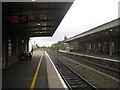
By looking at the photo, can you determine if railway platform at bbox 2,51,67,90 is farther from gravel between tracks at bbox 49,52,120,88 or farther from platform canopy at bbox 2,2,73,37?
platform canopy at bbox 2,2,73,37

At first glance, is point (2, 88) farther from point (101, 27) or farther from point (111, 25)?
point (101, 27)

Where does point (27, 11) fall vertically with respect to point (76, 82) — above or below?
above

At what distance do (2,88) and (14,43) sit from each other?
12.4 meters

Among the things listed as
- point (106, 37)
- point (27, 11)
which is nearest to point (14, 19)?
point (27, 11)

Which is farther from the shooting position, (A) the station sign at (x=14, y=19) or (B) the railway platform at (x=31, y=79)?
(A) the station sign at (x=14, y=19)

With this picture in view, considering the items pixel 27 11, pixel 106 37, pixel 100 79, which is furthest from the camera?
pixel 106 37

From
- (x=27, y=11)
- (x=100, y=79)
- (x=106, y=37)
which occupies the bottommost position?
(x=100, y=79)

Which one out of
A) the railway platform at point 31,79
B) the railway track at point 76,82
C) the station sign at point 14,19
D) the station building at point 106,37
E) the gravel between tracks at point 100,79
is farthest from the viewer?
the station building at point 106,37

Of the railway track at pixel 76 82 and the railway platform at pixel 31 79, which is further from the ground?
the railway platform at pixel 31 79

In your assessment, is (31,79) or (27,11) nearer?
(31,79)

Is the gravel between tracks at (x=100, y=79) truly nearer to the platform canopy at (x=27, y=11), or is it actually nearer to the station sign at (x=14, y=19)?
the platform canopy at (x=27, y=11)

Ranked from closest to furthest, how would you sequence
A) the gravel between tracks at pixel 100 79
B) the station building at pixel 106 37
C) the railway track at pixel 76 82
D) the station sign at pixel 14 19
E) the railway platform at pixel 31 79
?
the railway platform at pixel 31 79 < the railway track at pixel 76 82 < the gravel between tracks at pixel 100 79 < the station sign at pixel 14 19 < the station building at pixel 106 37

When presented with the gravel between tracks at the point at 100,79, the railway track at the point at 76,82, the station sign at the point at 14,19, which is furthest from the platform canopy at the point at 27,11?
the gravel between tracks at the point at 100,79

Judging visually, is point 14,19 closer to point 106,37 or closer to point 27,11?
point 27,11
